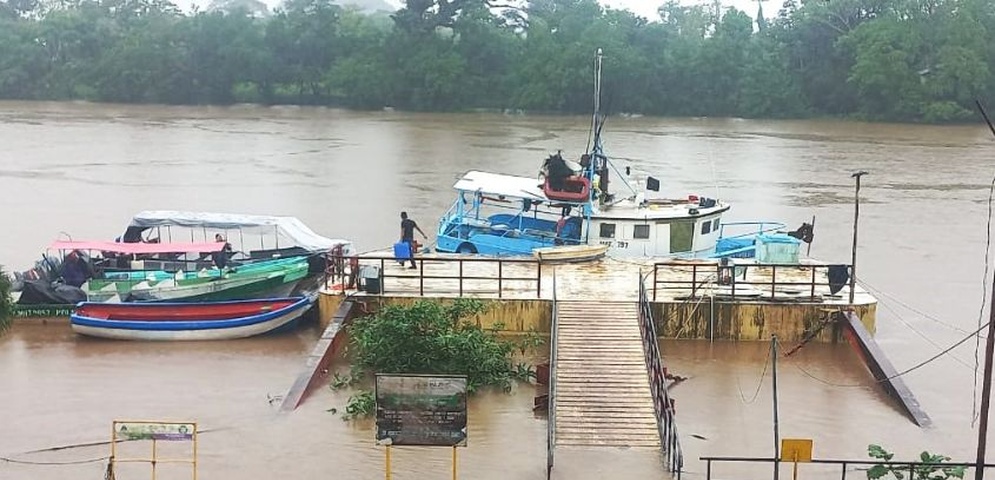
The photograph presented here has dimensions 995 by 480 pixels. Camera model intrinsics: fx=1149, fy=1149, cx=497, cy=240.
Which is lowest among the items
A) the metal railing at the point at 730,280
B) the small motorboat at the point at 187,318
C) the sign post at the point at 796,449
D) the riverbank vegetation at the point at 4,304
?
the small motorboat at the point at 187,318

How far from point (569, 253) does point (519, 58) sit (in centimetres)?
6151

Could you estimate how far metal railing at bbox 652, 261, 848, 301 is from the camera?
18.9 meters

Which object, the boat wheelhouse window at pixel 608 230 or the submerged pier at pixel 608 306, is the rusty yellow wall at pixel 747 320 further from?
the boat wheelhouse window at pixel 608 230

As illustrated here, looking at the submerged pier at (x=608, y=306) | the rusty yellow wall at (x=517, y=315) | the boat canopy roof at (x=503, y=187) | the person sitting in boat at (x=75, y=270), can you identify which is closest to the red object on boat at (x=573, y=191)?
the boat canopy roof at (x=503, y=187)

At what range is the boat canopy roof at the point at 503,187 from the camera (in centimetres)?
2200

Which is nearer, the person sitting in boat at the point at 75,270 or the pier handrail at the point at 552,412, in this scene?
the pier handrail at the point at 552,412

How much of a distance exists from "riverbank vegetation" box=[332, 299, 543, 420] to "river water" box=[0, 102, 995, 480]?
48cm

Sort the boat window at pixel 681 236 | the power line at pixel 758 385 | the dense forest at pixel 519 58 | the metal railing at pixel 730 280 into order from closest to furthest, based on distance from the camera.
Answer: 1. the power line at pixel 758 385
2. the metal railing at pixel 730 280
3. the boat window at pixel 681 236
4. the dense forest at pixel 519 58

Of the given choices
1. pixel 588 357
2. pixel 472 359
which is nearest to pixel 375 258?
pixel 472 359

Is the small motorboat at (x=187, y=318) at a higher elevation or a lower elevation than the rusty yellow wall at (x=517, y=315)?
lower

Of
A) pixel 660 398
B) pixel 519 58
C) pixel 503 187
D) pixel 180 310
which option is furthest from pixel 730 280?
pixel 519 58

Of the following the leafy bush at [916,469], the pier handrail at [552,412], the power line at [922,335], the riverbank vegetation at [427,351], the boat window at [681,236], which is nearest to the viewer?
the leafy bush at [916,469]

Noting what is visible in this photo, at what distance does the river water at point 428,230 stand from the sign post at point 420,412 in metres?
2.36

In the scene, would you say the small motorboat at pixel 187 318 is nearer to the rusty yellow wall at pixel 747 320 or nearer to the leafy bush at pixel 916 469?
the rusty yellow wall at pixel 747 320
